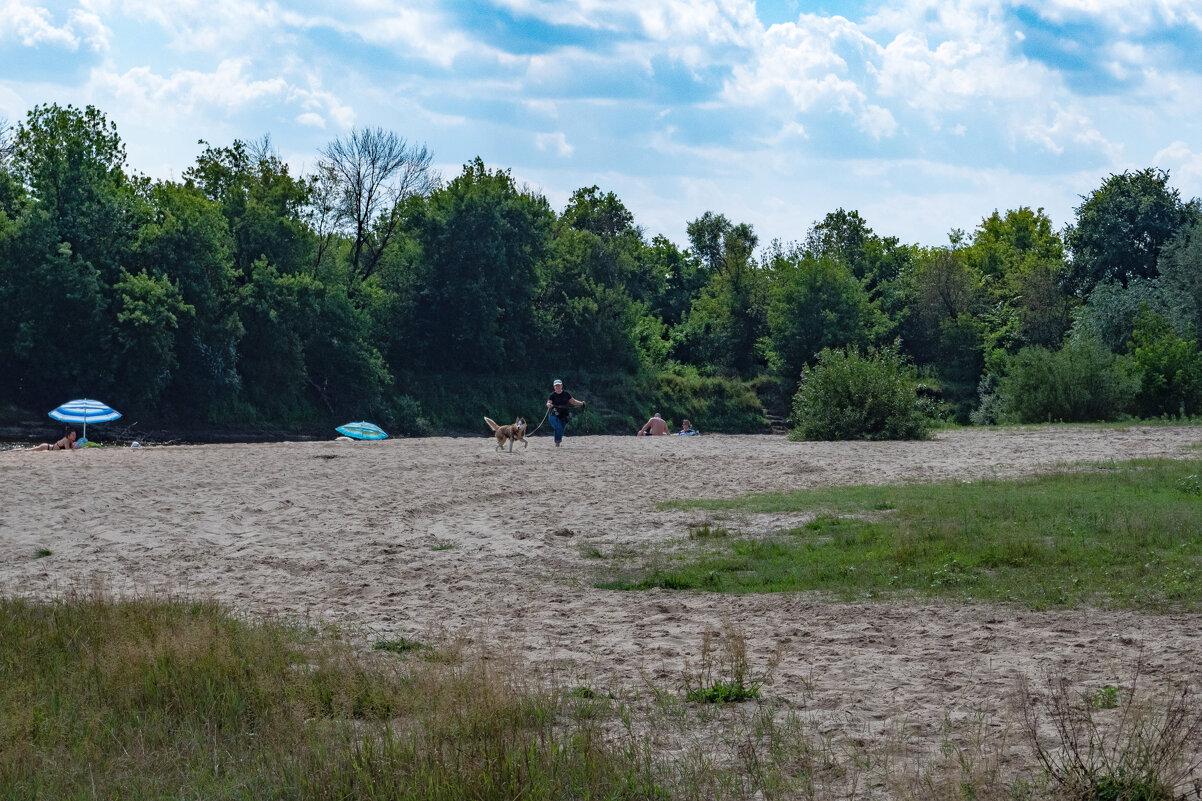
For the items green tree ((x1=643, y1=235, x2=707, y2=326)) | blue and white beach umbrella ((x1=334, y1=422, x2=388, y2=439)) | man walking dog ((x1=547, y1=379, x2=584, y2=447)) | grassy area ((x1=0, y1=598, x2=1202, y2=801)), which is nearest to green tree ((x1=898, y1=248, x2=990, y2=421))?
green tree ((x1=643, y1=235, x2=707, y2=326))

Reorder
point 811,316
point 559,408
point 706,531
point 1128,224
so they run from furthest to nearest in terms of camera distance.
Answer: point 811,316 → point 1128,224 → point 559,408 → point 706,531

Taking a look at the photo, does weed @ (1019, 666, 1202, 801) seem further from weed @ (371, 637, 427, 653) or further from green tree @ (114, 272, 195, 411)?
green tree @ (114, 272, 195, 411)

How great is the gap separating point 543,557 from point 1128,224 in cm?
5911

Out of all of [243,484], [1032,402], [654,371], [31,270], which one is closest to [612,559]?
[243,484]

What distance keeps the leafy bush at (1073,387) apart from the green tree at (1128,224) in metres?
24.3

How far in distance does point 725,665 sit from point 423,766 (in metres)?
2.89

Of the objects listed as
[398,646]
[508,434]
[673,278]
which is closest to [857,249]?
[673,278]

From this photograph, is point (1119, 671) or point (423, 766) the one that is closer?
point (423, 766)

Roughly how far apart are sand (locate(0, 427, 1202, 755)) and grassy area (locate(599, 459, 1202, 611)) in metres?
0.63

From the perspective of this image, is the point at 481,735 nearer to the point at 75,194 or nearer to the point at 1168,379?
the point at 1168,379

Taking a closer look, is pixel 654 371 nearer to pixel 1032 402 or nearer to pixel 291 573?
pixel 1032 402

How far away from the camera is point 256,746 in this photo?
22.6 feet

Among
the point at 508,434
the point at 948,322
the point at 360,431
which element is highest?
the point at 948,322

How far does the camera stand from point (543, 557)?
13750 mm
